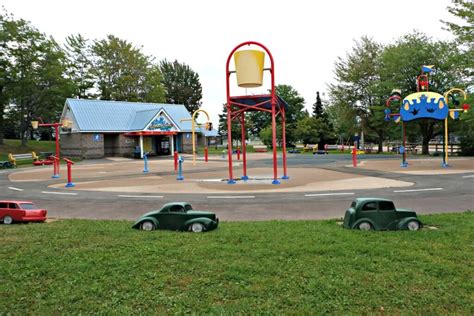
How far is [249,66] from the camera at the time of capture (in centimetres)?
1653

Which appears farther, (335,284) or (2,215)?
(2,215)

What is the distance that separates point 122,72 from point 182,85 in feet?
97.0

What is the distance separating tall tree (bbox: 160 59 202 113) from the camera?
9144cm

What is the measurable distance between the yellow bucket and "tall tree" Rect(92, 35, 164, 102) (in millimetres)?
49559

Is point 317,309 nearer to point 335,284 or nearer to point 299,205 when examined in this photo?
point 335,284

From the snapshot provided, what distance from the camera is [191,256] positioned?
223 inches

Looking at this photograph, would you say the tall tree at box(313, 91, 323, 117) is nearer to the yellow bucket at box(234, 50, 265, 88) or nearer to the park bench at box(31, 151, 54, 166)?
the park bench at box(31, 151, 54, 166)

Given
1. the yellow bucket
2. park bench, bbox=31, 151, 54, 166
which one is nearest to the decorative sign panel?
park bench, bbox=31, 151, 54, 166

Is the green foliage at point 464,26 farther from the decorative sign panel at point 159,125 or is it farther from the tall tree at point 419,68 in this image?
the decorative sign panel at point 159,125

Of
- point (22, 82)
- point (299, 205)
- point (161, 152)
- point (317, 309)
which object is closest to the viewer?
point (317, 309)

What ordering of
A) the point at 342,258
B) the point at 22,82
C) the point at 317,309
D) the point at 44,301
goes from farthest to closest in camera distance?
the point at 22,82, the point at 342,258, the point at 44,301, the point at 317,309

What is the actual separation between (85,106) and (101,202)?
3737 cm

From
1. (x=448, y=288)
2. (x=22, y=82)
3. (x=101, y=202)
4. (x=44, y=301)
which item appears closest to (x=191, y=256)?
(x=44, y=301)

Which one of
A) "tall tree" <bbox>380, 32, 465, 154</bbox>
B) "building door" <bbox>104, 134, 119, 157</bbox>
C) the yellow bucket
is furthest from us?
"building door" <bbox>104, 134, 119, 157</bbox>
